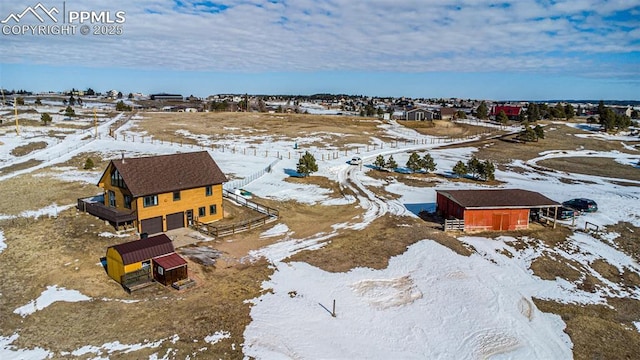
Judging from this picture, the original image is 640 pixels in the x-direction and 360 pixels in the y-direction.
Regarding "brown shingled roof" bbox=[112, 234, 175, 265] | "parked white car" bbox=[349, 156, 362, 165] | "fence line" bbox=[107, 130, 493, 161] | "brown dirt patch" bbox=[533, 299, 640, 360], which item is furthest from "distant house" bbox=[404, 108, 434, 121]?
"brown shingled roof" bbox=[112, 234, 175, 265]

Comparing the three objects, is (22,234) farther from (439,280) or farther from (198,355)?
(439,280)

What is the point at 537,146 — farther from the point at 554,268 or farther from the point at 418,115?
the point at 554,268

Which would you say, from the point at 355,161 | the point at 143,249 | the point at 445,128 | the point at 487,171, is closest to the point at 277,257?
the point at 143,249

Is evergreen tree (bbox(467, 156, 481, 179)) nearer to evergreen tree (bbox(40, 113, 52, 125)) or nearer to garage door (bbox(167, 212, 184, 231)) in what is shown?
garage door (bbox(167, 212, 184, 231))

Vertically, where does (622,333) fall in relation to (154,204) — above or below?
below

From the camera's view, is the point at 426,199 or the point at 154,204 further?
the point at 426,199

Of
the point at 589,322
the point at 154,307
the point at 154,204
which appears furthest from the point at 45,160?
the point at 589,322

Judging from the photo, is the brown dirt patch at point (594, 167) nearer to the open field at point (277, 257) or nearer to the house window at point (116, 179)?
the open field at point (277, 257)
